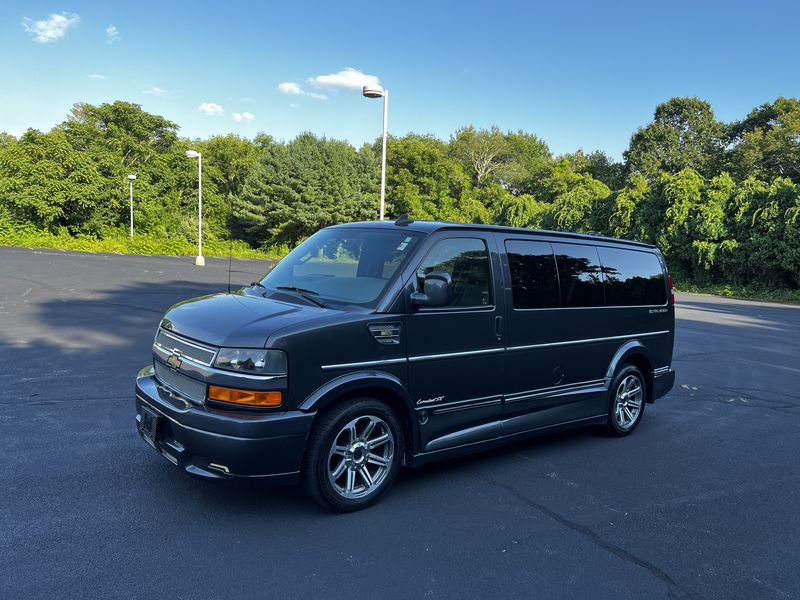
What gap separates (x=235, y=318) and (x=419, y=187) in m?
61.5

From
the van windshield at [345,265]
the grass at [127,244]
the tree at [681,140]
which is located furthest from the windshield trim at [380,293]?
the tree at [681,140]

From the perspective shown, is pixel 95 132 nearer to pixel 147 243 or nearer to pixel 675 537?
pixel 147 243

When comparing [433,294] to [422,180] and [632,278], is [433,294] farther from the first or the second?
[422,180]

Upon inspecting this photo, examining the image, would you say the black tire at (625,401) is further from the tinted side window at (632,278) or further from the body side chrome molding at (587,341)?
the tinted side window at (632,278)

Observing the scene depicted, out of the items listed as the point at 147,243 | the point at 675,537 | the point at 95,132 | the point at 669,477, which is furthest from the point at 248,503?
the point at 95,132

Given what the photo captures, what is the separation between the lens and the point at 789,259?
27.6m

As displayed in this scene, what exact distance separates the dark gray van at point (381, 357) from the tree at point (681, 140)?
57.9m

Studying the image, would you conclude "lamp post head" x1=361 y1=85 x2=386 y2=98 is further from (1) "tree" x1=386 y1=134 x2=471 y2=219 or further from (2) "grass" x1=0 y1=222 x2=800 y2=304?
(1) "tree" x1=386 y1=134 x2=471 y2=219

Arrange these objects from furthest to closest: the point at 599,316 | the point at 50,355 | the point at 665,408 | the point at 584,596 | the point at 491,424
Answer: the point at 50,355 → the point at 665,408 → the point at 599,316 → the point at 491,424 → the point at 584,596

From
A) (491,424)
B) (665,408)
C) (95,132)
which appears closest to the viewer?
(491,424)

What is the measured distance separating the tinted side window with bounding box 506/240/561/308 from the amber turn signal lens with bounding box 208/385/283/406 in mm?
2292

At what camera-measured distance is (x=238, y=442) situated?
3631mm

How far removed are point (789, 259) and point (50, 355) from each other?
29980mm

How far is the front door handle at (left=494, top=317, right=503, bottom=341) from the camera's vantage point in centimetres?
488
